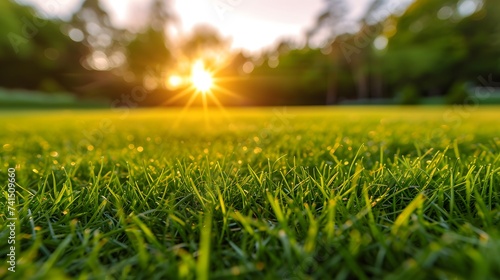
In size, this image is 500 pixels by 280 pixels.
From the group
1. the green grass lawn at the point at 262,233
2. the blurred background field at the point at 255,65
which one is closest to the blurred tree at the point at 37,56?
the blurred background field at the point at 255,65

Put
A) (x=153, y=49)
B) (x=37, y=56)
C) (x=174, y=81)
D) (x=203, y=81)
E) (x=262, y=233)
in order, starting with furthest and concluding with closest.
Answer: (x=153, y=49) → (x=174, y=81) → (x=37, y=56) → (x=203, y=81) → (x=262, y=233)

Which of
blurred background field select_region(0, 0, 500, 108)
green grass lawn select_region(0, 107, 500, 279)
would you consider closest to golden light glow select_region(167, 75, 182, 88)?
blurred background field select_region(0, 0, 500, 108)

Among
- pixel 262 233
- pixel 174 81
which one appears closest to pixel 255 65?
pixel 174 81

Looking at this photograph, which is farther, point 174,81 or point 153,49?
point 153,49

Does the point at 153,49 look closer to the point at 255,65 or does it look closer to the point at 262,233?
the point at 255,65

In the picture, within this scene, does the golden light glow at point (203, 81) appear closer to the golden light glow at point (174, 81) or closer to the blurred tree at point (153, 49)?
the golden light glow at point (174, 81)

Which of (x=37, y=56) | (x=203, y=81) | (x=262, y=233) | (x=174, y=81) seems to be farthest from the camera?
(x=174, y=81)

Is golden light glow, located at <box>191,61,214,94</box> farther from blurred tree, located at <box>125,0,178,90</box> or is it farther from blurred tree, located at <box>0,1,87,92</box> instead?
blurred tree, located at <box>0,1,87,92</box>

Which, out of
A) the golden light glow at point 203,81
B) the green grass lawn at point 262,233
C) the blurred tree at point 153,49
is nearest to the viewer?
the green grass lawn at point 262,233

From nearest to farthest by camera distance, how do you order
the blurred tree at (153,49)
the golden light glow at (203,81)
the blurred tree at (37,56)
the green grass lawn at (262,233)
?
the green grass lawn at (262,233) < the golden light glow at (203,81) < the blurred tree at (37,56) < the blurred tree at (153,49)

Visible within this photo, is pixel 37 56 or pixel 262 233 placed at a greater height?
pixel 37 56

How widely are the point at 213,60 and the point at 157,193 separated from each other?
36.2 meters

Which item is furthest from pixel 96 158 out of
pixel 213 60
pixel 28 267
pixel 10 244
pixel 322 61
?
pixel 213 60

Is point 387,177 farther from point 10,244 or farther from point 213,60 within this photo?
point 213,60
